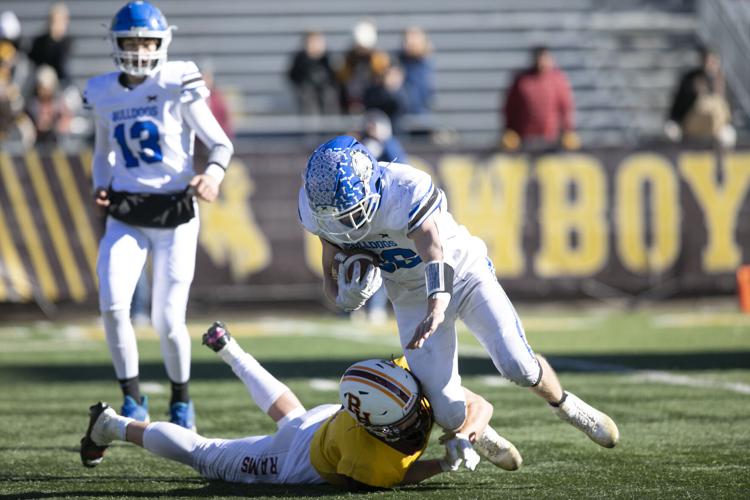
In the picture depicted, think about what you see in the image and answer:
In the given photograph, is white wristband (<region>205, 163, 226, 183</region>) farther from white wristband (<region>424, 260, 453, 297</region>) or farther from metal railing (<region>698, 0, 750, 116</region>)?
metal railing (<region>698, 0, 750, 116</region>)

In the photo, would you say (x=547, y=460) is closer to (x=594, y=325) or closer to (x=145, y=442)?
(x=145, y=442)

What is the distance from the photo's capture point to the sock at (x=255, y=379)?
5273mm

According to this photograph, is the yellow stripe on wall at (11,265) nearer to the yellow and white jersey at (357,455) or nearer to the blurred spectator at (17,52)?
the blurred spectator at (17,52)

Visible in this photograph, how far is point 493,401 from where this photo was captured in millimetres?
7211

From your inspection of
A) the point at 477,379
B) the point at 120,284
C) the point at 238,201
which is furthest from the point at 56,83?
the point at 120,284

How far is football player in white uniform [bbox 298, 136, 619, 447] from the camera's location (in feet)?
15.6

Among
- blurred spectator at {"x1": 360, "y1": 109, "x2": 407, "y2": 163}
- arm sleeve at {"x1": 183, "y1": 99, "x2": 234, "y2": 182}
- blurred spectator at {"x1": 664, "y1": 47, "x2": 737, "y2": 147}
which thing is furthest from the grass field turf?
blurred spectator at {"x1": 664, "y1": 47, "x2": 737, "y2": 147}

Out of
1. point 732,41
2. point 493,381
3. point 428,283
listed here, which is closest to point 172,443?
point 428,283

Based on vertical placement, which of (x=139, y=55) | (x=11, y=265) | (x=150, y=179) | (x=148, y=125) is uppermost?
(x=139, y=55)

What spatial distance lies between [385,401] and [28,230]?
8.32 m

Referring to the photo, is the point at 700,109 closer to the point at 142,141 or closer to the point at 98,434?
the point at 142,141

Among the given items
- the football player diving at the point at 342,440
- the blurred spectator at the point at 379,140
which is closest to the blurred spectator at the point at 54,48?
the blurred spectator at the point at 379,140

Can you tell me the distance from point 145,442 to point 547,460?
63.9 inches

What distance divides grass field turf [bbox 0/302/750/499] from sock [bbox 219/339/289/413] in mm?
419
